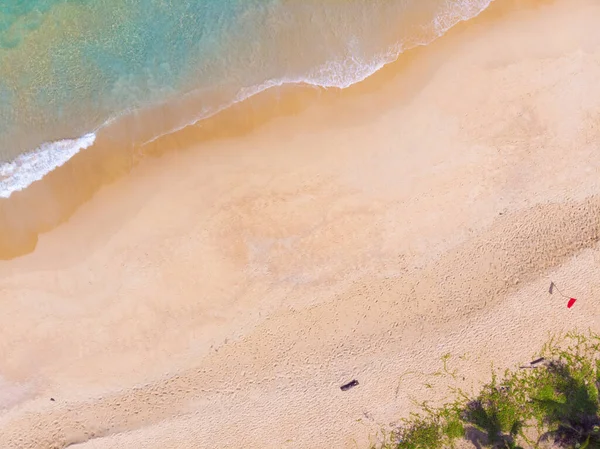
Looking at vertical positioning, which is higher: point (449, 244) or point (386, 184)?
point (386, 184)

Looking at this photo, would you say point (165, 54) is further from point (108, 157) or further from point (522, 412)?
point (522, 412)

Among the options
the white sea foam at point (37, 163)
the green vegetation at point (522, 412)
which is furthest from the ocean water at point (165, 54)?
the green vegetation at point (522, 412)

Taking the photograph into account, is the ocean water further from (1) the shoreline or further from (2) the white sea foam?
(1) the shoreline

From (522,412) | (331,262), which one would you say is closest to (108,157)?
(331,262)

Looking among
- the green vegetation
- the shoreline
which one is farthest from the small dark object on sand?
the shoreline

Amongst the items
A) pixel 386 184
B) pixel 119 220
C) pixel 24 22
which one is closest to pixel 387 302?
pixel 386 184

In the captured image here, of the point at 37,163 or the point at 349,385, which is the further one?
the point at 349,385

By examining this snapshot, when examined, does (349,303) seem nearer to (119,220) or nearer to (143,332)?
(143,332)
